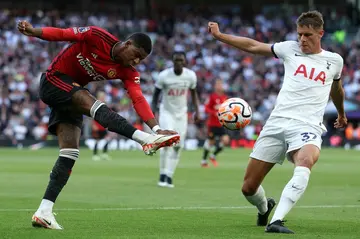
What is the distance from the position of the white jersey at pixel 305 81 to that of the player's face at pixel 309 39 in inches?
3.1

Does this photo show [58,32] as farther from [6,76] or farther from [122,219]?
[6,76]

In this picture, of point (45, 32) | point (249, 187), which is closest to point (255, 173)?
point (249, 187)

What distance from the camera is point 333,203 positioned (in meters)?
13.4

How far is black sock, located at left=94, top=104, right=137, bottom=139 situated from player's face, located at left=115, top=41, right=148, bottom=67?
729 mm

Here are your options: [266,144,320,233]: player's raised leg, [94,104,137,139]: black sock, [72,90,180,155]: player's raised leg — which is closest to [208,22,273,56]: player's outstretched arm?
[266,144,320,233]: player's raised leg

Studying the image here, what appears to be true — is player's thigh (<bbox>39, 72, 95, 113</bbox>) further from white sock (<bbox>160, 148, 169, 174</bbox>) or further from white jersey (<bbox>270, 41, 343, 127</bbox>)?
white sock (<bbox>160, 148, 169, 174</bbox>)

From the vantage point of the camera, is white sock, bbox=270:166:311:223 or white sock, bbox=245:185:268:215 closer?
white sock, bbox=270:166:311:223

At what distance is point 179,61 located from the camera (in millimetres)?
18188

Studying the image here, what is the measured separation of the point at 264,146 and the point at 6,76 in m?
32.5

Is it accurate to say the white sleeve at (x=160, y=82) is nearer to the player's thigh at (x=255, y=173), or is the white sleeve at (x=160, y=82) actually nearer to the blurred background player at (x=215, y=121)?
the blurred background player at (x=215, y=121)

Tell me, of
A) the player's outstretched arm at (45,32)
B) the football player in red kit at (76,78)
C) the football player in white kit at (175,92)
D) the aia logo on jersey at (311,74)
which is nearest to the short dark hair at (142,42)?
the football player in red kit at (76,78)

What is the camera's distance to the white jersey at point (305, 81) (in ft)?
31.5

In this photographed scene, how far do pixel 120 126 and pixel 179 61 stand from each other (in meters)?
9.21

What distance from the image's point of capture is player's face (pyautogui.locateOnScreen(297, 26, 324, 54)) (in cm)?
951
